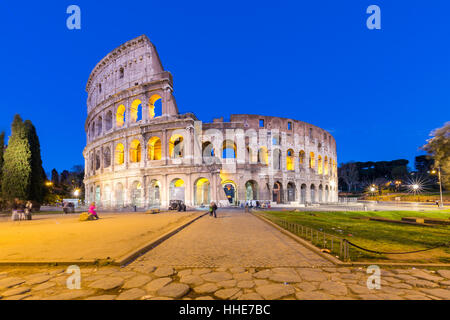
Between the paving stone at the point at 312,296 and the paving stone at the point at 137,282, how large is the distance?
99.5 inches

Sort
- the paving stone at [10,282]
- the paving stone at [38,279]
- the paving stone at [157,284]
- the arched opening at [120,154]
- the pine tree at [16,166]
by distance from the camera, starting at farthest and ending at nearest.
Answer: the arched opening at [120,154]
the pine tree at [16,166]
the paving stone at [38,279]
the paving stone at [10,282]
the paving stone at [157,284]

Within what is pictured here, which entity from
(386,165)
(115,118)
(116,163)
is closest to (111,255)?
(116,163)

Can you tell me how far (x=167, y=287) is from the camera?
3.48m

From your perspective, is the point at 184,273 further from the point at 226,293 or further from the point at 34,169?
the point at 34,169

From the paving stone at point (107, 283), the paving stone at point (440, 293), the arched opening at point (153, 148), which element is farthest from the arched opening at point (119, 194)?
the paving stone at point (440, 293)

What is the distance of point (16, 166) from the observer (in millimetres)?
22031

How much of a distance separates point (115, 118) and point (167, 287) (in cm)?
3242

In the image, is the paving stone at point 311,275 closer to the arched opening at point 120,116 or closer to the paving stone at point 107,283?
the paving stone at point 107,283

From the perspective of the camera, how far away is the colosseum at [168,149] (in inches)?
1063

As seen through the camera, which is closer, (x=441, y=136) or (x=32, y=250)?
(x=32, y=250)

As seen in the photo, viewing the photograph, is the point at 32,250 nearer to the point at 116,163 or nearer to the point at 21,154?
the point at 21,154

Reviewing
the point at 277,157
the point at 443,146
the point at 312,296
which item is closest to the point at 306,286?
the point at 312,296

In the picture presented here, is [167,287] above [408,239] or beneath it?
above
